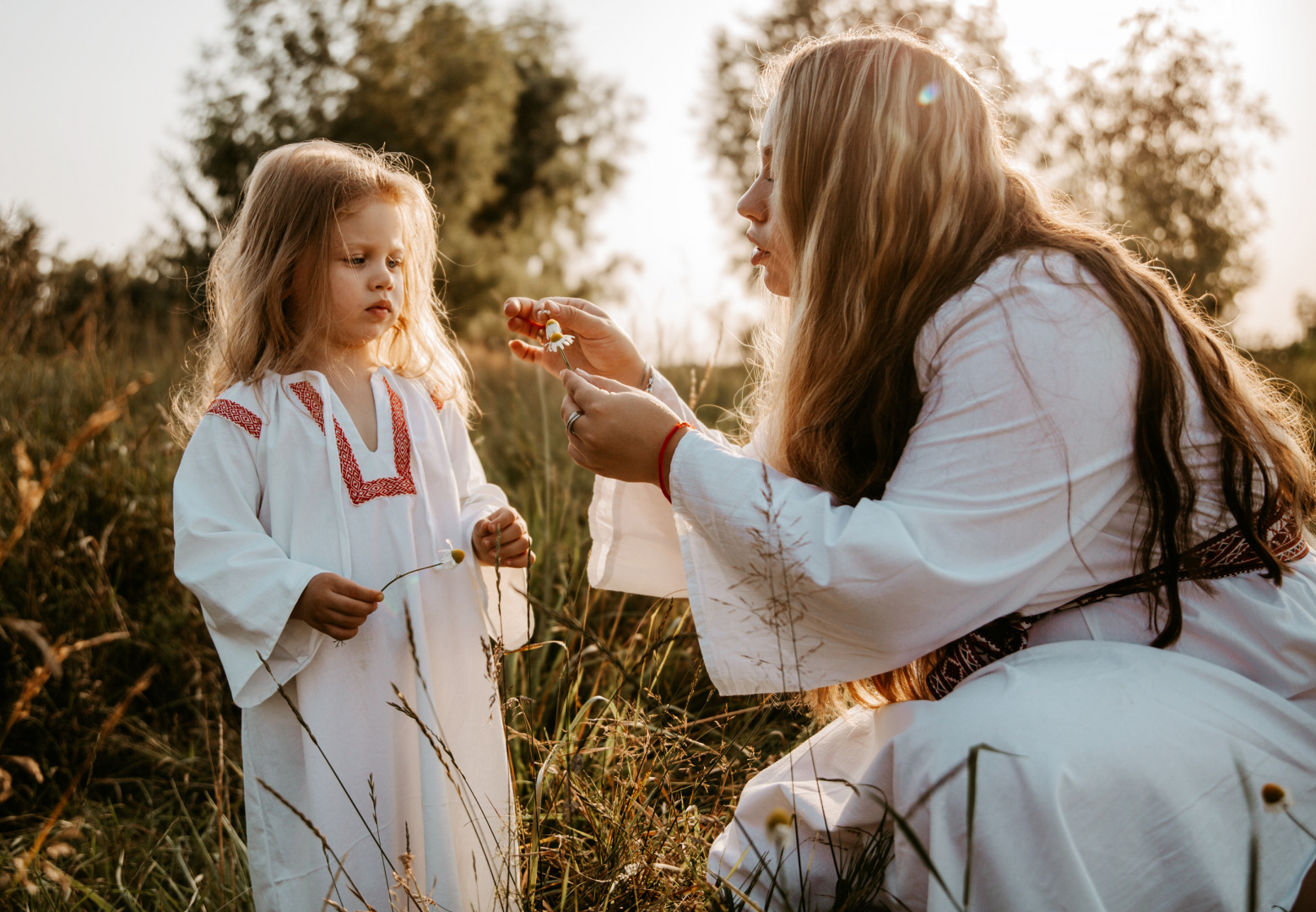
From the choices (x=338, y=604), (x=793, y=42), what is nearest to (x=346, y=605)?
(x=338, y=604)

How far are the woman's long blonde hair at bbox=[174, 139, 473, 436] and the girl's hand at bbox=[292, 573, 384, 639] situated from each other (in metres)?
0.51

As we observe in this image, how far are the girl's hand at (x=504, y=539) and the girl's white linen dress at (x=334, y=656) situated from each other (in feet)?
0.28

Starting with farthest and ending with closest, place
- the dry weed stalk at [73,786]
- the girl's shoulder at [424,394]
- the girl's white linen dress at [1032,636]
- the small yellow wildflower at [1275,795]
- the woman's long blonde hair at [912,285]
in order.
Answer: the girl's shoulder at [424,394], the woman's long blonde hair at [912,285], the girl's white linen dress at [1032,636], the small yellow wildflower at [1275,795], the dry weed stalk at [73,786]

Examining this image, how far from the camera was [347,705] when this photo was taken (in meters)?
1.88

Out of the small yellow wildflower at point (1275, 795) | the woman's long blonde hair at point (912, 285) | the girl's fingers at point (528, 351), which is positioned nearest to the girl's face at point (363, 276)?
the girl's fingers at point (528, 351)

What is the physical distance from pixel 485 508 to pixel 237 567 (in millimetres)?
555

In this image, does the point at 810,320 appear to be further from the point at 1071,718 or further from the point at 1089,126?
the point at 1089,126

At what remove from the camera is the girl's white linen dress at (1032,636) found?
56.7 inches

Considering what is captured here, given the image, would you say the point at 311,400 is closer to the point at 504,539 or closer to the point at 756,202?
the point at 504,539

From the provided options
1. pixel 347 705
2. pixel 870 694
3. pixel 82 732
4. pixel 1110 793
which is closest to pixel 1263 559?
pixel 1110 793

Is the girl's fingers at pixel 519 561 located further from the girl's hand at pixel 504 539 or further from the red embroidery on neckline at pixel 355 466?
the red embroidery on neckline at pixel 355 466

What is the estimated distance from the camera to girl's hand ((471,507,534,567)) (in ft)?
6.47

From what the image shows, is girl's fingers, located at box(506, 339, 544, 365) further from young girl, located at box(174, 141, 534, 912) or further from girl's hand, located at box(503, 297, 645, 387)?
young girl, located at box(174, 141, 534, 912)

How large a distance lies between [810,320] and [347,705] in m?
1.21
